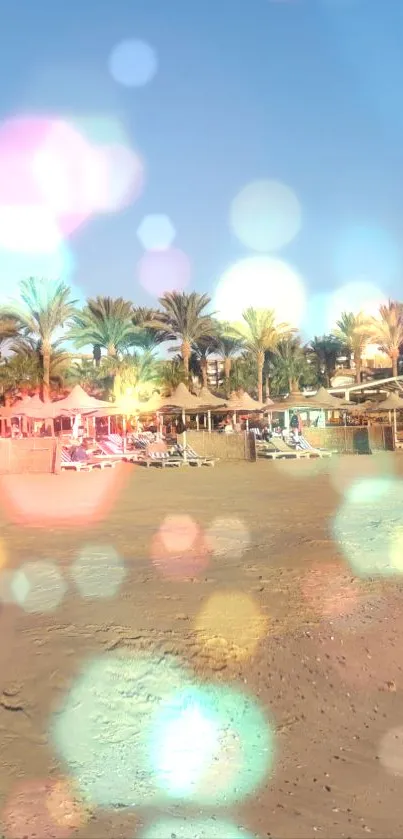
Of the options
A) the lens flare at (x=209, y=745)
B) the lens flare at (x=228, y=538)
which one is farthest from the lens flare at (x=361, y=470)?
the lens flare at (x=209, y=745)

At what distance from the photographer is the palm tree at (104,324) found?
41.0 meters

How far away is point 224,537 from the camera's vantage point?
922 centimetres

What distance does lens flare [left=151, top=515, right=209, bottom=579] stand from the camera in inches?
287

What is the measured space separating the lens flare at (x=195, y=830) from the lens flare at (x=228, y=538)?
195 inches

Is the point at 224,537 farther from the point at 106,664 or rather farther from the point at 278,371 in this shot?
the point at 278,371

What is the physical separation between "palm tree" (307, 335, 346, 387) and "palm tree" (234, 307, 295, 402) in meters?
9.00

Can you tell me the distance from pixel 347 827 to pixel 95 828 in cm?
109

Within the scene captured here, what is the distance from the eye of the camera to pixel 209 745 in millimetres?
3611

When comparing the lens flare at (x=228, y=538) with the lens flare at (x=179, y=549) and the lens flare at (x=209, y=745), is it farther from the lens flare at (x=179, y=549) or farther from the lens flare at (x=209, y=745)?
the lens flare at (x=209, y=745)

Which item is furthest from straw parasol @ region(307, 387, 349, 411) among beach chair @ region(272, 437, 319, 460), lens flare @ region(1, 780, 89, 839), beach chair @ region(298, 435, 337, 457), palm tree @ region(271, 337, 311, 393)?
lens flare @ region(1, 780, 89, 839)

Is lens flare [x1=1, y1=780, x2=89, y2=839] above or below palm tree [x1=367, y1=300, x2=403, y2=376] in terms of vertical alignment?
below

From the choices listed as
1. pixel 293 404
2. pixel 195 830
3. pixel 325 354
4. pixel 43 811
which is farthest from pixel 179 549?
pixel 325 354

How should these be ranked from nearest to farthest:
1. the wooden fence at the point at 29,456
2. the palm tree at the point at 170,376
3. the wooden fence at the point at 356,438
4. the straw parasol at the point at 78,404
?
the wooden fence at the point at 29,456
the straw parasol at the point at 78,404
the wooden fence at the point at 356,438
the palm tree at the point at 170,376

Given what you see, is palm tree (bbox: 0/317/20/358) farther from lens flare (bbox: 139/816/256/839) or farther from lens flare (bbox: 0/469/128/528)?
lens flare (bbox: 139/816/256/839)
